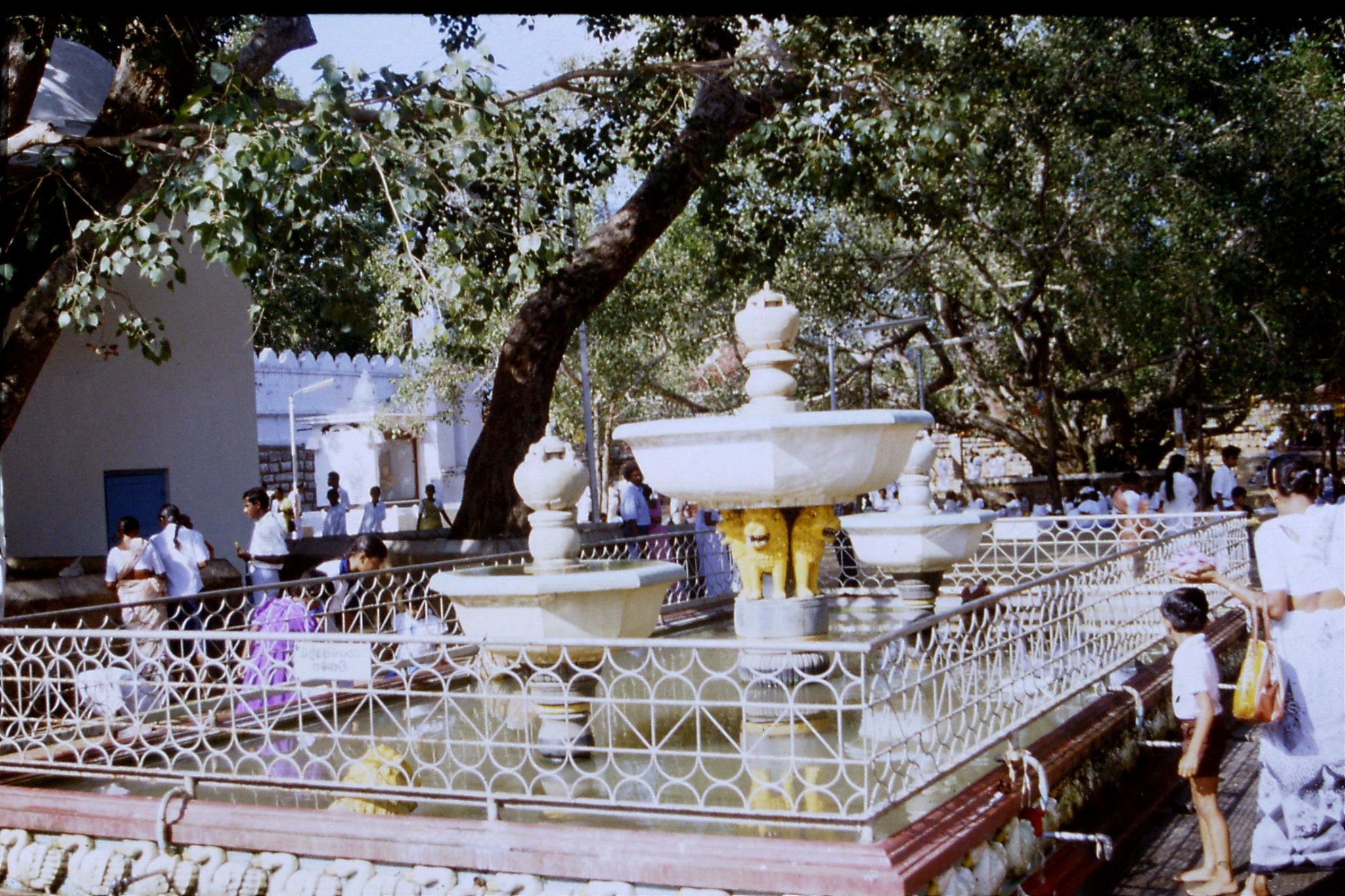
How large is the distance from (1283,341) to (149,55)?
53.0 ft

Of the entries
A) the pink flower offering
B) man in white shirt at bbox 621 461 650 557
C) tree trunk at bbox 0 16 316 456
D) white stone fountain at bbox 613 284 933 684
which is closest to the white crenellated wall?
man in white shirt at bbox 621 461 650 557

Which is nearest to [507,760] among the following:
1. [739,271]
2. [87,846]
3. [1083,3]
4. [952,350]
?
[87,846]

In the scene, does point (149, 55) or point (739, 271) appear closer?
point (149, 55)

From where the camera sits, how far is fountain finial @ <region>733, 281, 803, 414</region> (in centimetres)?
662

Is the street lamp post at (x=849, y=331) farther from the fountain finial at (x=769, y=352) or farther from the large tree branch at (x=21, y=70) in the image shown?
the large tree branch at (x=21, y=70)

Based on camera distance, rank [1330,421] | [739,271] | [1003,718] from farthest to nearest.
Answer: [1330,421] < [739,271] < [1003,718]

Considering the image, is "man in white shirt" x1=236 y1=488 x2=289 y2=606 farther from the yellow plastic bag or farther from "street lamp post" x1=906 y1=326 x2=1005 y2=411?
"street lamp post" x1=906 y1=326 x2=1005 y2=411

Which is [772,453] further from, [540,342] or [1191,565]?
[540,342]

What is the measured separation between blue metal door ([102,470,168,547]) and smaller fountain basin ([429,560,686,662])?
8652mm

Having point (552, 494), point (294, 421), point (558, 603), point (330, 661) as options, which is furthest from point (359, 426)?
point (330, 661)

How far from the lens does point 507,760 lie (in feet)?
19.1

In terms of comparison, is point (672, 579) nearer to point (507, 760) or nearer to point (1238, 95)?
point (507, 760)

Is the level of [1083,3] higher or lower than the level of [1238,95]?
lower

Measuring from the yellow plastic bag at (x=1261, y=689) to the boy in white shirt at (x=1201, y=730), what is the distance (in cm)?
11
